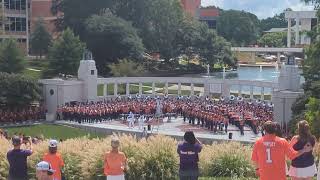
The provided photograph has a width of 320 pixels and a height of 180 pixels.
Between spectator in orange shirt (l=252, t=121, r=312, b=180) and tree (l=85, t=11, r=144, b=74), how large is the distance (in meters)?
57.3

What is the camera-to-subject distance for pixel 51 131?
1383 inches

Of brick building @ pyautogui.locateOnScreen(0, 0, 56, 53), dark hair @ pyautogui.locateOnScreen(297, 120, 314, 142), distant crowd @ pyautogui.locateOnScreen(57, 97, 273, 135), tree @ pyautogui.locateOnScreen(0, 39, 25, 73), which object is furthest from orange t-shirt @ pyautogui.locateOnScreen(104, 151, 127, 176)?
brick building @ pyautogui.locateOnScreen(0, 0, 56, 53)

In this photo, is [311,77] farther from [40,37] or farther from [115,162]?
[40,37]

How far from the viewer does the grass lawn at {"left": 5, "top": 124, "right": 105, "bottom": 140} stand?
1310 inches

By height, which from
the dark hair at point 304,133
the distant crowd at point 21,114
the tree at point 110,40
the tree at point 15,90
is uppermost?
the tree at point 110,40

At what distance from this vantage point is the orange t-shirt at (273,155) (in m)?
8.98

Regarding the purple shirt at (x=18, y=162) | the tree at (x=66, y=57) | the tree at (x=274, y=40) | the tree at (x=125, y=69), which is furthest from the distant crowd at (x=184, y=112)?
the tree at (x=274, y=40)

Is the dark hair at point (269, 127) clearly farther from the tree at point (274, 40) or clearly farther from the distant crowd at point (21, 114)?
the tree at point (274, 40)

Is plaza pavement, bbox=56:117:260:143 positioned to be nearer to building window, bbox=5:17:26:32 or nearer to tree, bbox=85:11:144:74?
tree, bbox=85:11:144:74

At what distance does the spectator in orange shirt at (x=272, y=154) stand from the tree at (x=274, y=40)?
130740 mm

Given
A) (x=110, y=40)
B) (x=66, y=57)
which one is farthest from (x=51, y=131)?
(x=110, y=40)

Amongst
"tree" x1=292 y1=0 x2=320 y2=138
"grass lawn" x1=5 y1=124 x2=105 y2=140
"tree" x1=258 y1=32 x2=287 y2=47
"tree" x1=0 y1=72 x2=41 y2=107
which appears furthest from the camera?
"tree" x1=258 y1=32 x2=287 y2=47

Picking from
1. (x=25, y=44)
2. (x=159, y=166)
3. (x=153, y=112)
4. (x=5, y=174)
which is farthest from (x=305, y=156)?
(x=25, y=44)

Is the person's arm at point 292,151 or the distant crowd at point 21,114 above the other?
the person's arm at point 292,151
